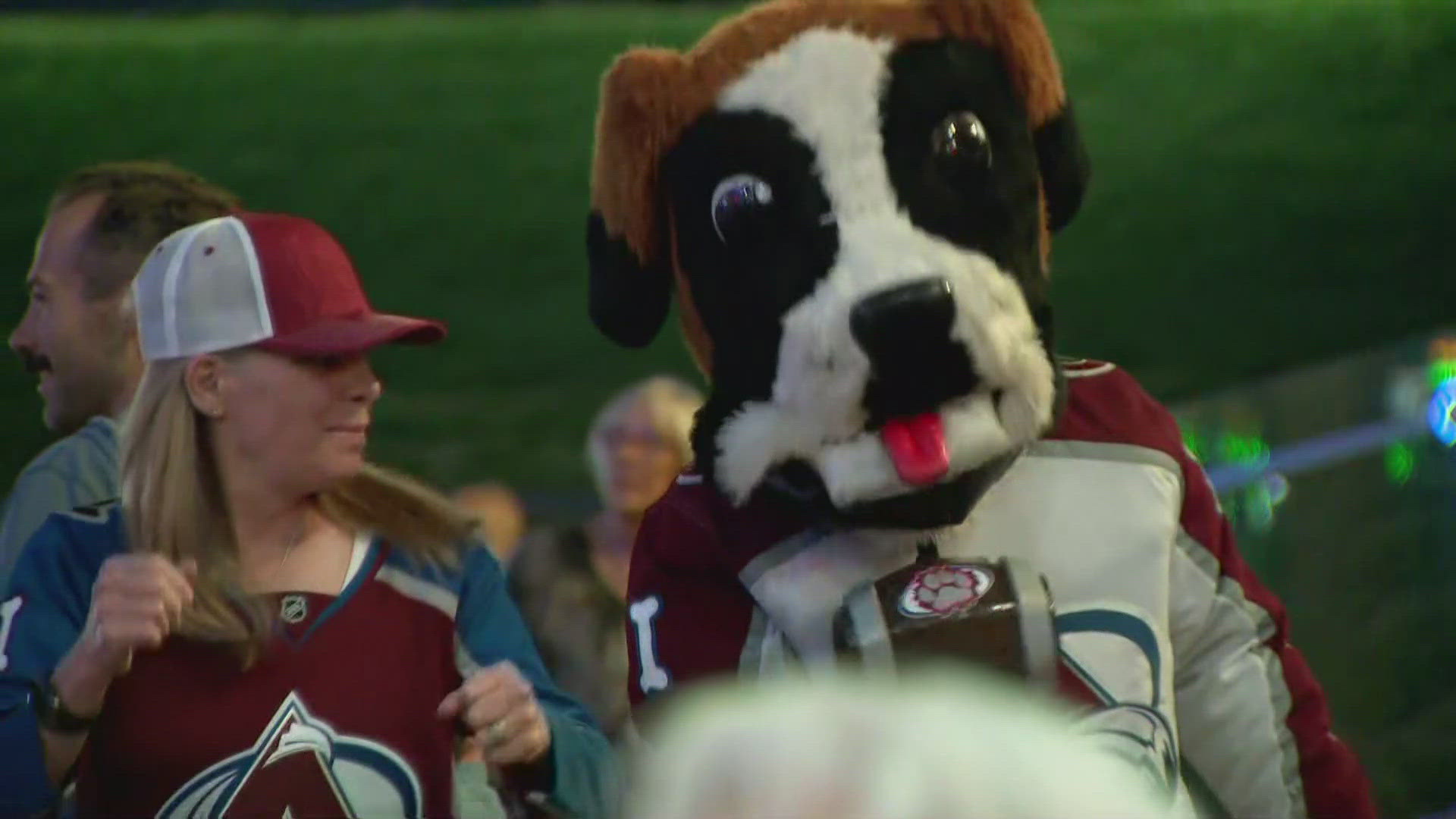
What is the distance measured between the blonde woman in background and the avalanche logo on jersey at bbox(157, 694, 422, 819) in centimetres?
115

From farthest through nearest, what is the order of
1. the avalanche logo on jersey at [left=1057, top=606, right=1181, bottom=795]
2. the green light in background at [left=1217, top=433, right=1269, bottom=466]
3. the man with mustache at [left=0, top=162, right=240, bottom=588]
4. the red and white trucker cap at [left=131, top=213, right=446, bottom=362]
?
the green light in background at [left=1217, top=433, right=1269, bottom=466], the man with mustache at [left=0, top=162, right=240, bottom=588], the red and white trucker cap at [left=131, top=213, right=446, bottom=362], the avalanche logo on jersey at [left=1057, top=606, right=1181, bottom=795]

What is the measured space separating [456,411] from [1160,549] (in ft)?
18.8

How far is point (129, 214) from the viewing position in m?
2.41

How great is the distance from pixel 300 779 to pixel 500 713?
0.23 meters

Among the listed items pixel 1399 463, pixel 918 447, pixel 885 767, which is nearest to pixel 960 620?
pixel 918 447

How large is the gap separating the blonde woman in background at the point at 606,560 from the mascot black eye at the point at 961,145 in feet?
4.26

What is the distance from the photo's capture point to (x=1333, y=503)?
4176 millimetres

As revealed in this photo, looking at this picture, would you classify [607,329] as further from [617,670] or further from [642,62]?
[617,670]

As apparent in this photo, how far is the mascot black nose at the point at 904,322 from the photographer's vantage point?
1635mm

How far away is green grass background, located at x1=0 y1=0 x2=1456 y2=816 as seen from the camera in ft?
24.6

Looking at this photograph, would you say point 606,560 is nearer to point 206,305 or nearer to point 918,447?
point 206,305

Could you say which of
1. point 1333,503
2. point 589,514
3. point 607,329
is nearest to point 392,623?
point 607,329

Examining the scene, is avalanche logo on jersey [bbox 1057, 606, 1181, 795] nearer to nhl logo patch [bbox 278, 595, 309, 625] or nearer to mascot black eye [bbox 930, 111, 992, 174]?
mascot black eye [bbox 930, 111, 992, 174]

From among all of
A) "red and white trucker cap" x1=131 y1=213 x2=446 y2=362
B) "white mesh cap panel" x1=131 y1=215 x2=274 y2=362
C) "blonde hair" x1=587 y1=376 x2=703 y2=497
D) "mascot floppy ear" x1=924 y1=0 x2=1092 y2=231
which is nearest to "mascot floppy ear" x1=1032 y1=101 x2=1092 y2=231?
"mascot floppy ear" x1=924 y1=0 x2=1092 y2=231
